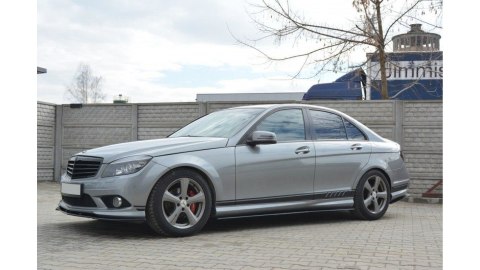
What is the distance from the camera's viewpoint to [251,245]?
224 inches

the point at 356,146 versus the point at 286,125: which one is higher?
the point at 286,125

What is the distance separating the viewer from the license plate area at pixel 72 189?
6.07 metres

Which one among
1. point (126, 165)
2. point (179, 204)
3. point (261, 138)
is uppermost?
point (261, 138)

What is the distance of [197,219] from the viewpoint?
6137 mm

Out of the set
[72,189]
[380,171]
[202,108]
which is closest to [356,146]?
[380,171]

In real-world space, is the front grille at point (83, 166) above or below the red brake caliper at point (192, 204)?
above

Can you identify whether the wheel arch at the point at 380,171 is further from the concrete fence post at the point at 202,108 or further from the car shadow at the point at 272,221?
the concrete fence post at the point at 202,108

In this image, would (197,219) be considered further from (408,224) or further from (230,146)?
(408,224)

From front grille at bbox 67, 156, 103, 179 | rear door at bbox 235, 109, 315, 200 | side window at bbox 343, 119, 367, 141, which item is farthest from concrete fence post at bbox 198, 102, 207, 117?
front grille at bbox 67, 156, 103, 179

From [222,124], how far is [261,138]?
2.53 ft

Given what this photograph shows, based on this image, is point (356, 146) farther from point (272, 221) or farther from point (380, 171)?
point (272, 221)

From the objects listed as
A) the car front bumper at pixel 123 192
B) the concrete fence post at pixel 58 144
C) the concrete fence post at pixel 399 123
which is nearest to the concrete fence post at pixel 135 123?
the concrete fence post at pixel 58 144

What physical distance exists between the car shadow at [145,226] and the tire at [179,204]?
27cm

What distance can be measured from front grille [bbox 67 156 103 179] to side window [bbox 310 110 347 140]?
2.94m
